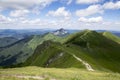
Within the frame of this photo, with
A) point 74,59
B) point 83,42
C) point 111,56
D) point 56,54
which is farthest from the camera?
point 83,42

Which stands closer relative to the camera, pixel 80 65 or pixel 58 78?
pixel 58 78

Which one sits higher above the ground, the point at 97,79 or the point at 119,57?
the point at 97,79

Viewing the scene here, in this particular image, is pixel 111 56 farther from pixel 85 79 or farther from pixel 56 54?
pixel 85 79

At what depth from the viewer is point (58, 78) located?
109 ft

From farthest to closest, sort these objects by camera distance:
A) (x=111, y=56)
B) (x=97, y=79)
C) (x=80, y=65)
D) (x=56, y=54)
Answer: (x=111, y=56) → (x=56, y=54) → (x=80, y=65) → (x=97, y=79)

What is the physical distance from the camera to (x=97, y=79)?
116 feet

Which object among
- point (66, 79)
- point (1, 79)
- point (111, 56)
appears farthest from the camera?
point (111, 56)

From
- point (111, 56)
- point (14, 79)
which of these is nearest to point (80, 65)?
point (14, 79)

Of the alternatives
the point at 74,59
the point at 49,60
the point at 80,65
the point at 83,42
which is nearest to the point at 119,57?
the point at 83,42

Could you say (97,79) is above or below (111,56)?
above

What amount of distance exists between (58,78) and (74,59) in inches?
2702

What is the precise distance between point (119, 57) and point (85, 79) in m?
154

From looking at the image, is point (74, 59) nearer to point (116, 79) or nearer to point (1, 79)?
point (116, 79)

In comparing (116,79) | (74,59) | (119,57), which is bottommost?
(119,57)
